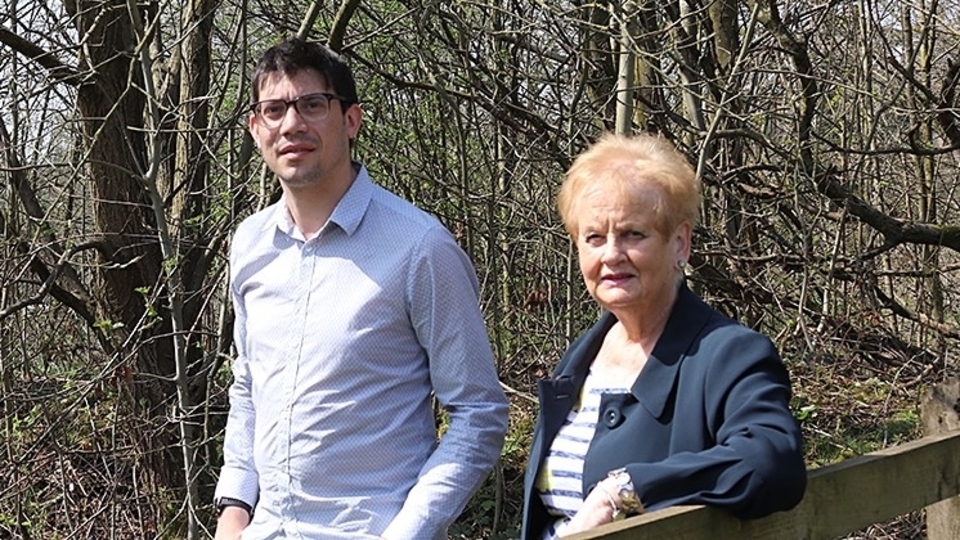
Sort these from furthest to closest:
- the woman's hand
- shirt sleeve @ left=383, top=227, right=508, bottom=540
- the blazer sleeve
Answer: shirt sleeve @ left=383, top=227, right=508, bottom=540 < the woman's hand < the blazer sleeve

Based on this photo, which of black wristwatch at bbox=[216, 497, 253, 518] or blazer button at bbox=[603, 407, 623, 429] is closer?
blazer button at bbox=[603, 407, 623, 429]

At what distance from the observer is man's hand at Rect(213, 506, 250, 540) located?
258 cm

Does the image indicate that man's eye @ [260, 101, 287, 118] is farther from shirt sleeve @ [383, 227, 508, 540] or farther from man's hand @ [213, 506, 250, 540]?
man's hand @ [213, 506, 250, 540]

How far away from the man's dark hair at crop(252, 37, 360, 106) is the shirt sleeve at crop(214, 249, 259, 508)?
0.49m

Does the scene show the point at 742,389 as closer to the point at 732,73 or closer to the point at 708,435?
the point at 708,435

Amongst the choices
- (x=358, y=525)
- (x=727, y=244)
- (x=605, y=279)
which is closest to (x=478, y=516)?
(x=727, y=244)

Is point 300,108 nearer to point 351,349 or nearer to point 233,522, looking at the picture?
point 351,349

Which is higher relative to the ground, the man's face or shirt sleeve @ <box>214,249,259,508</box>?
the man's face

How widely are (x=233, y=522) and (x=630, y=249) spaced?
1.17 metres

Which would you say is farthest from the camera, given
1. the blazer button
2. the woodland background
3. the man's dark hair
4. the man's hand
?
the woodland background

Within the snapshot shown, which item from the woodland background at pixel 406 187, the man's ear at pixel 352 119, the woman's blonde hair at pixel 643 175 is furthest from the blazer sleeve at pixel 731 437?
the woodland background at pixel 406 187

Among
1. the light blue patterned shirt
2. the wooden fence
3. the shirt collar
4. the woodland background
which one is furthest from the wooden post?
the woodland background

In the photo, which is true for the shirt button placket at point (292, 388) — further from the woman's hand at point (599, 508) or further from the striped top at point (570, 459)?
the woman's hand at point (599, 508)

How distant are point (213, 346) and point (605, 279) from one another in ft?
12.6
